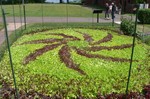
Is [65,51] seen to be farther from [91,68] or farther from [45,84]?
[45,84]

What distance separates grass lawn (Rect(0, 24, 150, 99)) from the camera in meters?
7.59

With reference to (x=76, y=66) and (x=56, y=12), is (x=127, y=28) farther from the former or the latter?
(x=56, y=12)

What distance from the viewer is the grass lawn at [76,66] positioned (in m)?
→ 7.59

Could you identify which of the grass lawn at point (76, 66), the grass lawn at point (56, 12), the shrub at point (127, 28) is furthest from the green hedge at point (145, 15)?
the grass lawn at point (76, 66)

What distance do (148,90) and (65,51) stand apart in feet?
14.4

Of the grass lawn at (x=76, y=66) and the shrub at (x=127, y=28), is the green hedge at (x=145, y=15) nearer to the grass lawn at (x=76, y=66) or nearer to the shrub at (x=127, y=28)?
the shrub at (x=127, y=28)

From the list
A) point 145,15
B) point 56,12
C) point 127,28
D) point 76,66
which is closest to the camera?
point 76,66

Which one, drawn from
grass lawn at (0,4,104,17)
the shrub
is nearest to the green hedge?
grass lawn at (0,4,104,17)

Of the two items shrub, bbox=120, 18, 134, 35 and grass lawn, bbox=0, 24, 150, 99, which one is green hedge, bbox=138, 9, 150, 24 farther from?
grass lawn, bbox=0, 24, 150, 99

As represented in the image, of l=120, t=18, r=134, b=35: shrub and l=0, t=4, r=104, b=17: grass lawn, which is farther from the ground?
l=0, t=4, r=104, b=17: grass lawn

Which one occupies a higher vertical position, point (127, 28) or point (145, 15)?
point (145, 15)

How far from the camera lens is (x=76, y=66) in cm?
927

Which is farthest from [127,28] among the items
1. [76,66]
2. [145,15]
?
[145,15]

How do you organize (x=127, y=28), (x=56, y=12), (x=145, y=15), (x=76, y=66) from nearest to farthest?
(x=76, y=66), (x=127, y=28), (x=145, y=15), (x=56, y=12)
